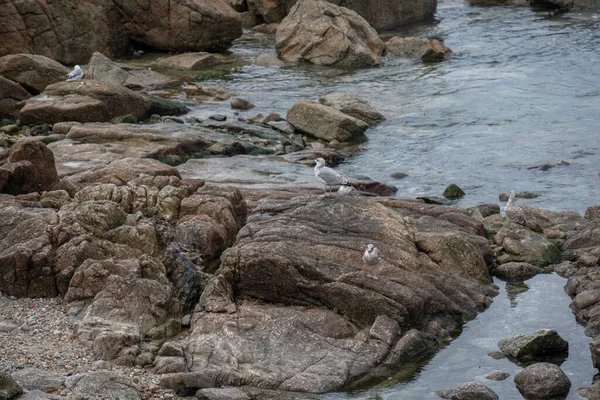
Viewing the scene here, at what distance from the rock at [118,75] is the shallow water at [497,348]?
1928 cm

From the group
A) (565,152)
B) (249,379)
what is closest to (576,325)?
(249,379)

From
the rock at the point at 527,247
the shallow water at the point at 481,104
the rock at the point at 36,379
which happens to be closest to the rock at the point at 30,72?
the shallow water at the point at 481,104

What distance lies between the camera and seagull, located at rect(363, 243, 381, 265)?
14.9 metres

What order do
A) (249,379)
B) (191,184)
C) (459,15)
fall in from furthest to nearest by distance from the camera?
(459,15) → (191,184) → (249,379)

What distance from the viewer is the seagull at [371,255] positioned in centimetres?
1486

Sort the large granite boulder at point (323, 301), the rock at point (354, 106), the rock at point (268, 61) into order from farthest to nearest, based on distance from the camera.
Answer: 1. the rock at point (268, 61)
2. the rock at point (354, 106)
3. the large granite boulder at point (323, 301)

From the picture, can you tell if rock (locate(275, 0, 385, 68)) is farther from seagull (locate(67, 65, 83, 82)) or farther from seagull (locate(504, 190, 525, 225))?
seagull (locate(504, 190, 525, 225))

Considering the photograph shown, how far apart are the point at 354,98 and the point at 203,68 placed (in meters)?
9.57

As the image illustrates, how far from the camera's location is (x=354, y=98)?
1200 inches

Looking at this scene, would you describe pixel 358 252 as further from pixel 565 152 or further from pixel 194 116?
pixel 194 116

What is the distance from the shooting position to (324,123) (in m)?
27.9

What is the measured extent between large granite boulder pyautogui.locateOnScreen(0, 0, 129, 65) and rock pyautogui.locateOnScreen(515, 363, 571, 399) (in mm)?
27392

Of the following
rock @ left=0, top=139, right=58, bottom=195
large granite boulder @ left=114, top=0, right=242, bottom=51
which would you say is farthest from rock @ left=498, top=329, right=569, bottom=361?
large granite boulder @ left=114, top=0, right=242, bottom=51

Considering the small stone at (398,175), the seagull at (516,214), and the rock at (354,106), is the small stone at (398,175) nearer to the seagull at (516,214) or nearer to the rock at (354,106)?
the rock at (354,106)
